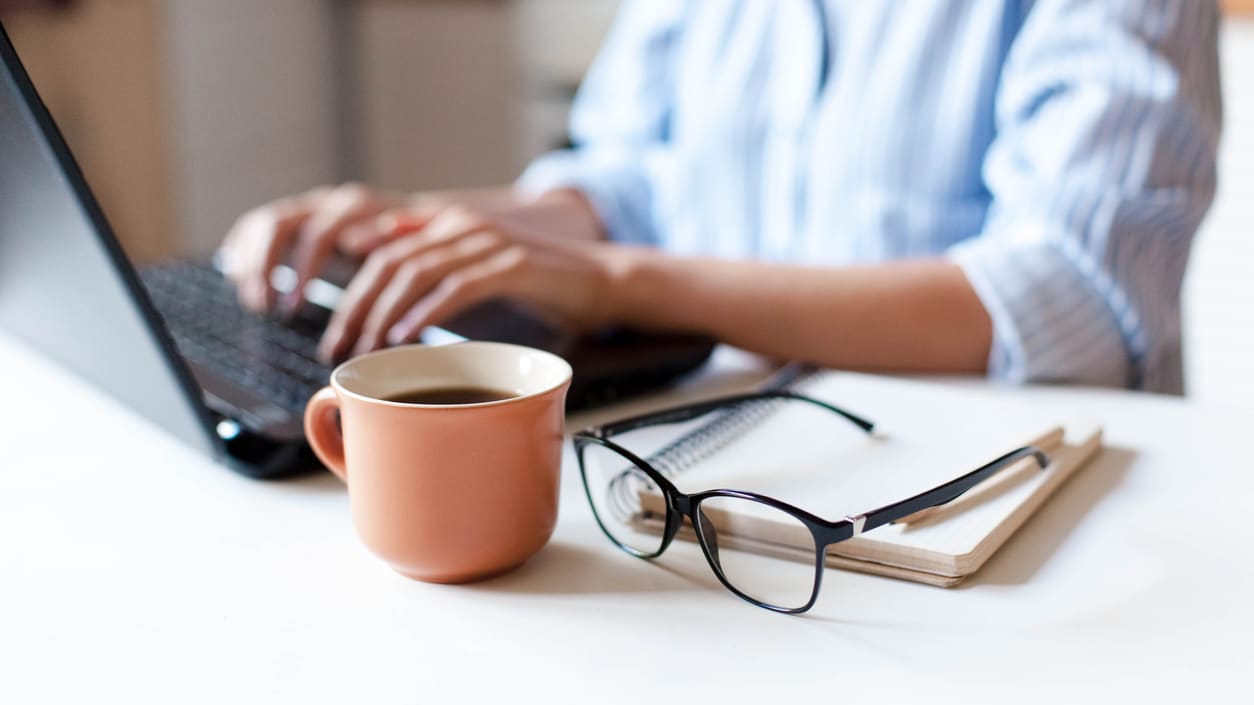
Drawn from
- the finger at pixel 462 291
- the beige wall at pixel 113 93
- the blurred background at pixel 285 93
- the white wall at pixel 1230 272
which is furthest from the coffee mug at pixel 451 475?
the beige wall at pixel 113 93

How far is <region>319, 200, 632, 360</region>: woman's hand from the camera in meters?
0.72

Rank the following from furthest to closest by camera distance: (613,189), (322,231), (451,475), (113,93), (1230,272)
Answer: (113,93)
(1230,272)
(613,189)
(322,231)
(451,475)

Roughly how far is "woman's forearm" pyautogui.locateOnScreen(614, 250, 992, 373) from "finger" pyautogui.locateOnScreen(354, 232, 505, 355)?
11cm

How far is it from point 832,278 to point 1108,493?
280 mm

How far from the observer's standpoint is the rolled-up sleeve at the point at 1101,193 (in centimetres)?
77

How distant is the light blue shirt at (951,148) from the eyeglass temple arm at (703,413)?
0.73 feet

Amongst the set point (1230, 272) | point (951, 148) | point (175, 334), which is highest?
point (951, 148)

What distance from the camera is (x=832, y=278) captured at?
791 millimetres

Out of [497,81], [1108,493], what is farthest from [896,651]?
[497,81]

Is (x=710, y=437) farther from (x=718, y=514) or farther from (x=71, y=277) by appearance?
(x=71, y=277)

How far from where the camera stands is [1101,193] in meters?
0.78

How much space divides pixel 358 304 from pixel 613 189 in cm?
46

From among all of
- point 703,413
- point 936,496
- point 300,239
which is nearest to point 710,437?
point 703,413

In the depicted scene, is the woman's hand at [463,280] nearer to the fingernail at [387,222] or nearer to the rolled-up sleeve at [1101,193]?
the fingernail at [387,222]
